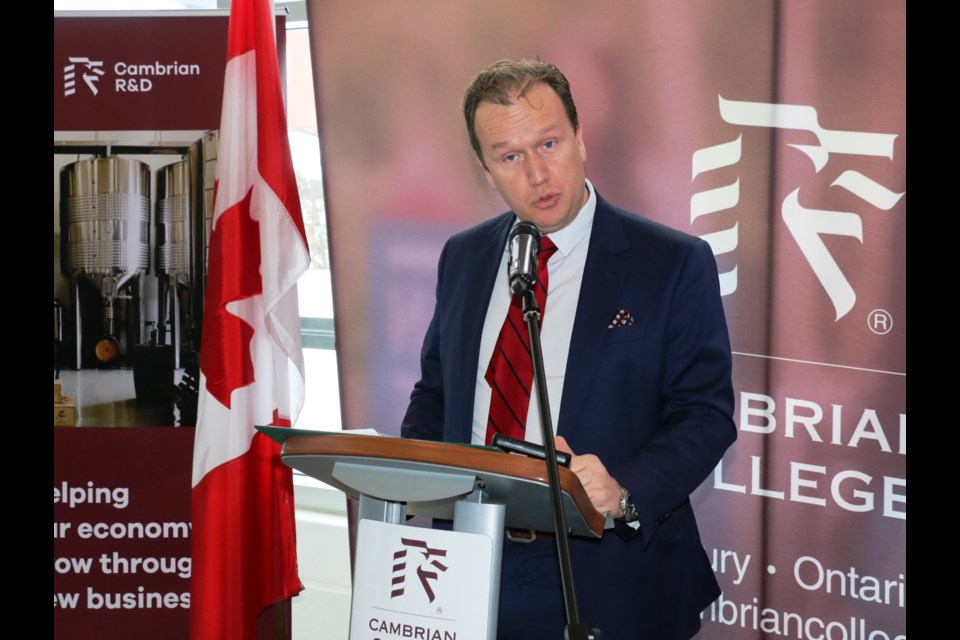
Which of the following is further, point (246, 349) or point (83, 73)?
point (83, 73)

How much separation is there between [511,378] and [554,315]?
0.19m

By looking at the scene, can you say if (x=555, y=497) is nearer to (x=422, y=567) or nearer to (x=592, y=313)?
(x=422, y=567)

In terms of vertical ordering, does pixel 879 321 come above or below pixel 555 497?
above

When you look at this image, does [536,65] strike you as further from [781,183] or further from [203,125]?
[203,125]

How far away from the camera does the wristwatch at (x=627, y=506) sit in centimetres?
181

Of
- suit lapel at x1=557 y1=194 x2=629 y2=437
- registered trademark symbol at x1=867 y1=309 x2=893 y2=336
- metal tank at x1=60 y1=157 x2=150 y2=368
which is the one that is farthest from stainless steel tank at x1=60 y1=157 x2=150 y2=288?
registered trademark symbol at x1=867 y1=309 x2=893 y2=336

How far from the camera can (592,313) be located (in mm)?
2158

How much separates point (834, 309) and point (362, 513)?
1.68 m

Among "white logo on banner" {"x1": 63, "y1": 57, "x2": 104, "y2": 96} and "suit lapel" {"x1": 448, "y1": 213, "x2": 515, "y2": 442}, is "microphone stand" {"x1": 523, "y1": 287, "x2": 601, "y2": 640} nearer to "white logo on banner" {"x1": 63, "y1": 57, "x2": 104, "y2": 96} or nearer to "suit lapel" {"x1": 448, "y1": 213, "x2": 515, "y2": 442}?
"suit lapel" {"x1": 448, "y1": 213, "x2": 515, "y2": 442}

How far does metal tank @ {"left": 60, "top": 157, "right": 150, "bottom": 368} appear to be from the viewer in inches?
128

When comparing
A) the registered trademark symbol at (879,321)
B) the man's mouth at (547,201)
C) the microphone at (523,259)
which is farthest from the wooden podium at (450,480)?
the registered trademark symbol at (879,321)

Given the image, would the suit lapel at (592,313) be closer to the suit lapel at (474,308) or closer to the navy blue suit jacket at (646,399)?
the navy blue suit jacket at (646,399)

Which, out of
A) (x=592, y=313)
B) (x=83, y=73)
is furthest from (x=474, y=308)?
(x=83, y=73)

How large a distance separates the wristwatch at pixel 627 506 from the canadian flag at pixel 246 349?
1561 millimetres
